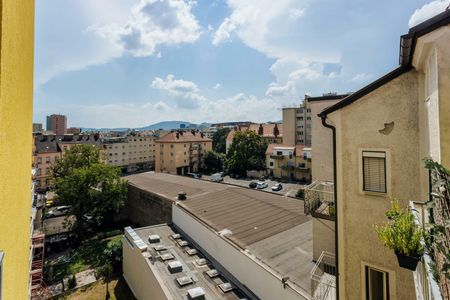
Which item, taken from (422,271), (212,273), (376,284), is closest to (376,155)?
(422,271)

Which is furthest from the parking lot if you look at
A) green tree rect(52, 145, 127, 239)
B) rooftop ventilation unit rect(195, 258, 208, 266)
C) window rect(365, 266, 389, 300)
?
window rect(365, 266, 389, 300)

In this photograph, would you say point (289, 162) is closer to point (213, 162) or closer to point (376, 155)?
point (213, 162)

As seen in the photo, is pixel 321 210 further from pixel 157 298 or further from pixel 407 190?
pixel 157 298

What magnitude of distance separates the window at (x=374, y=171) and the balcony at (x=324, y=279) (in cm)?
335

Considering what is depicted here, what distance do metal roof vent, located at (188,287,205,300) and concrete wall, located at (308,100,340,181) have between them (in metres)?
6.41

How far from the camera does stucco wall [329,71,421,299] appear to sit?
5.26m

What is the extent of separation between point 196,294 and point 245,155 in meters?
45.9

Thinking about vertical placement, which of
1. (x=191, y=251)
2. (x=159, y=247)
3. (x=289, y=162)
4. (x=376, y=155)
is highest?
(x=376, y=155)

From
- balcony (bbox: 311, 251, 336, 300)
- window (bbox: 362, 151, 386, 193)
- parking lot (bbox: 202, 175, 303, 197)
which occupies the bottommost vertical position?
parking lot (bbox: 202, 175, 303, 197)

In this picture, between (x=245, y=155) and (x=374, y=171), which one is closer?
(x=374, y=171)

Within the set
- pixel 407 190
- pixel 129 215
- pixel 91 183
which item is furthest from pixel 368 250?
pixel 129 215

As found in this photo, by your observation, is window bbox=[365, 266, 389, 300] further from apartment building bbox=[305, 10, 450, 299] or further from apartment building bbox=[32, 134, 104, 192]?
apartment building bbox=[32, 134, 104, 192]

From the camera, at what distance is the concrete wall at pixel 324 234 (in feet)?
28.8

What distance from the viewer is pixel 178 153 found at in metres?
59.7
